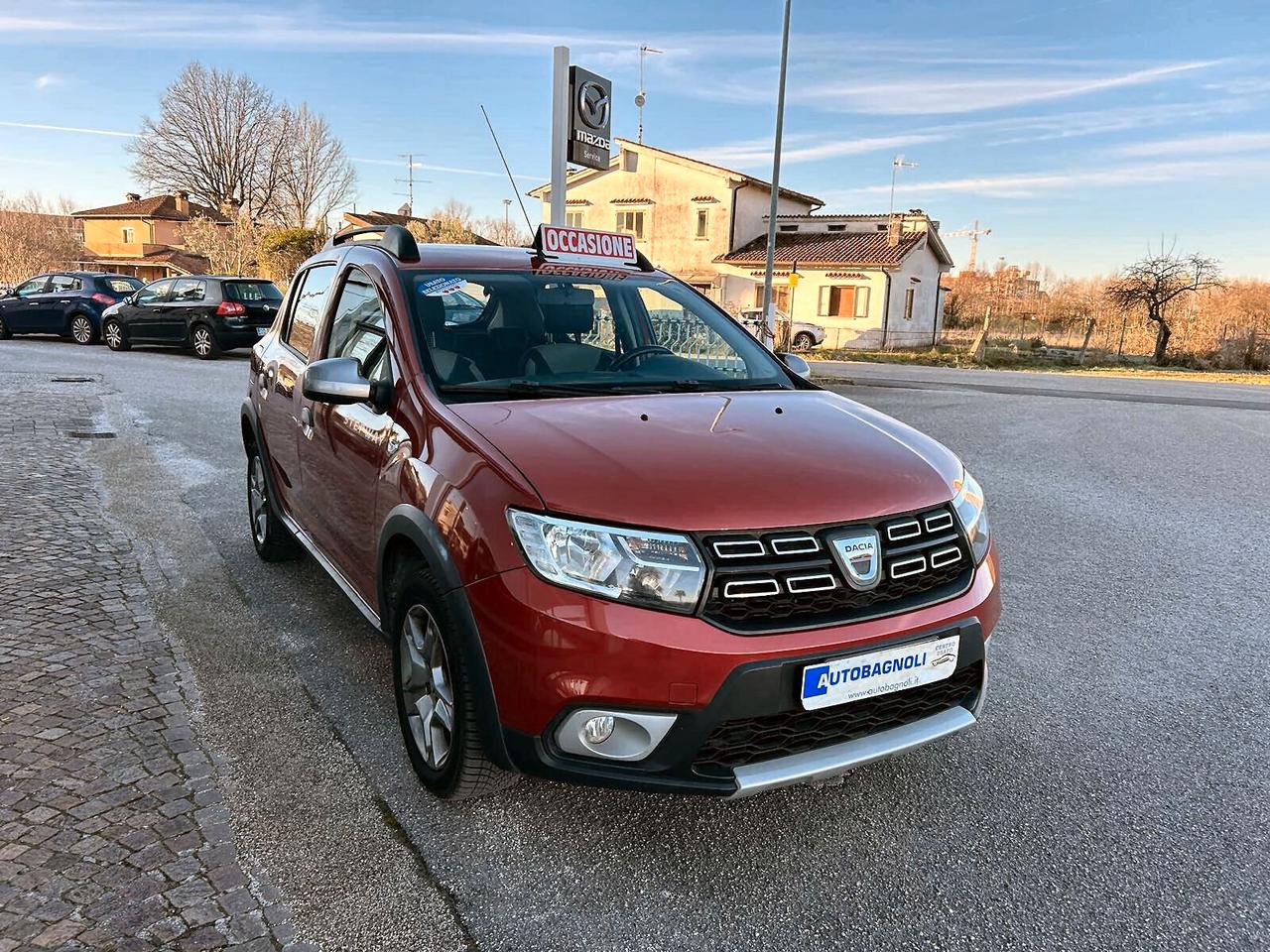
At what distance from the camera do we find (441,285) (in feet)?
11.1

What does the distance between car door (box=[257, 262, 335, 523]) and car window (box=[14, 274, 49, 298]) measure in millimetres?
20869

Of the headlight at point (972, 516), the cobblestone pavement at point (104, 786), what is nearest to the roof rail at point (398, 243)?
the cobblestone pavement at point (104, 786)

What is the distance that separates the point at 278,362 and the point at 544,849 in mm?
3140

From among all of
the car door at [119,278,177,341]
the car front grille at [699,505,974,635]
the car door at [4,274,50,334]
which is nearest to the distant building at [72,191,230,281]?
the car door at [4,274,50,334]

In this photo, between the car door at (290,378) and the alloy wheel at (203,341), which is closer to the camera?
the car door at (290,378)

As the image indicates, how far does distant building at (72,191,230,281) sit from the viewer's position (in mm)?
67312

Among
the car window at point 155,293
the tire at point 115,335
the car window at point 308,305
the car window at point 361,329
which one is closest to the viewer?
the car window at point 361,329

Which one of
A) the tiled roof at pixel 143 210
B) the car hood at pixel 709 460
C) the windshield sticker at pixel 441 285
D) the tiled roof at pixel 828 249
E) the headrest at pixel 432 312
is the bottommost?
the car hood at pixel 709 460

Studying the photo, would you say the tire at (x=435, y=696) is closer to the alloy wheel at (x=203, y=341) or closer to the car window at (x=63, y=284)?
the alloy wheel at (x=203, y=341)

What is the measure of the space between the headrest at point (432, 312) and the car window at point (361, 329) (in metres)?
0.17

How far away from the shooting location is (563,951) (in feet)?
6.91

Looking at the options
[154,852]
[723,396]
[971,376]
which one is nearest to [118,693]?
[154,852]

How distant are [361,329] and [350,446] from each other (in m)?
0.54

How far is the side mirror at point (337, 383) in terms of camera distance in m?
3.01
